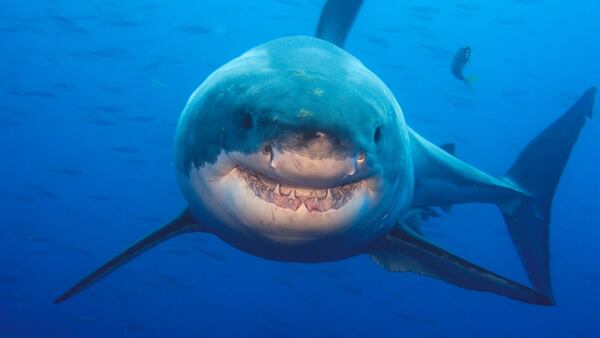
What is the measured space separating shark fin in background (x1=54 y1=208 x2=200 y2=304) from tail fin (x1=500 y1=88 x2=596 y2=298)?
3757 millimetres

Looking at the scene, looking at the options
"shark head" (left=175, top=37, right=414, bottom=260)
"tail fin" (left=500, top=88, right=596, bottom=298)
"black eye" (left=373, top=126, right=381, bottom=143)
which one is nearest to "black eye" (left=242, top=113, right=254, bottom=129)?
"shark head" (left=175, top=37, right=414, bottom=260)

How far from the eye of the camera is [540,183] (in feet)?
18.7

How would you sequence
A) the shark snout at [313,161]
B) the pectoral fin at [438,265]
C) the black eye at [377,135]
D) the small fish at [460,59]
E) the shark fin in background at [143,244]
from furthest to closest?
the small fish at [460,59], the shark fin in background at [143,244], the pectoral fin at [438,265], the black eye at [377,135], the shark snout at [313,161]

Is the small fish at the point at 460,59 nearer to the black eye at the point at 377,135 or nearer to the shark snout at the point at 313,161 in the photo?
the black eye at the point at 377,135

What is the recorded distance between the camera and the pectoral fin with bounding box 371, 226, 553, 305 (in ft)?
10.5

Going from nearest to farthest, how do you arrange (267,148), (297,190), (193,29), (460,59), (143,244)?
1. (267,148)
2. (297,190)
3. (143,244)
4. (460,59)
5. (193,29)

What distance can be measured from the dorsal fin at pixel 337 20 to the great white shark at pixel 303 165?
1.17 m

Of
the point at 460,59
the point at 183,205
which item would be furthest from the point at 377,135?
the point at 183,205

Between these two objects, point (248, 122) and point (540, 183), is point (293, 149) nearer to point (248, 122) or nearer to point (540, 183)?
→ point (248, 122)

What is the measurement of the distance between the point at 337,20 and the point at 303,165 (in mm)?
3075

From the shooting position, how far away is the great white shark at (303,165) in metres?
1.77

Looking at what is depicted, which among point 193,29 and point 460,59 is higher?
point 460,59

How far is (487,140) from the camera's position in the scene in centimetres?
5972

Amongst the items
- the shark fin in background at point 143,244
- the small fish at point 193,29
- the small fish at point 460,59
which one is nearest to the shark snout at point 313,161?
the shark fin in background at point 143,244
